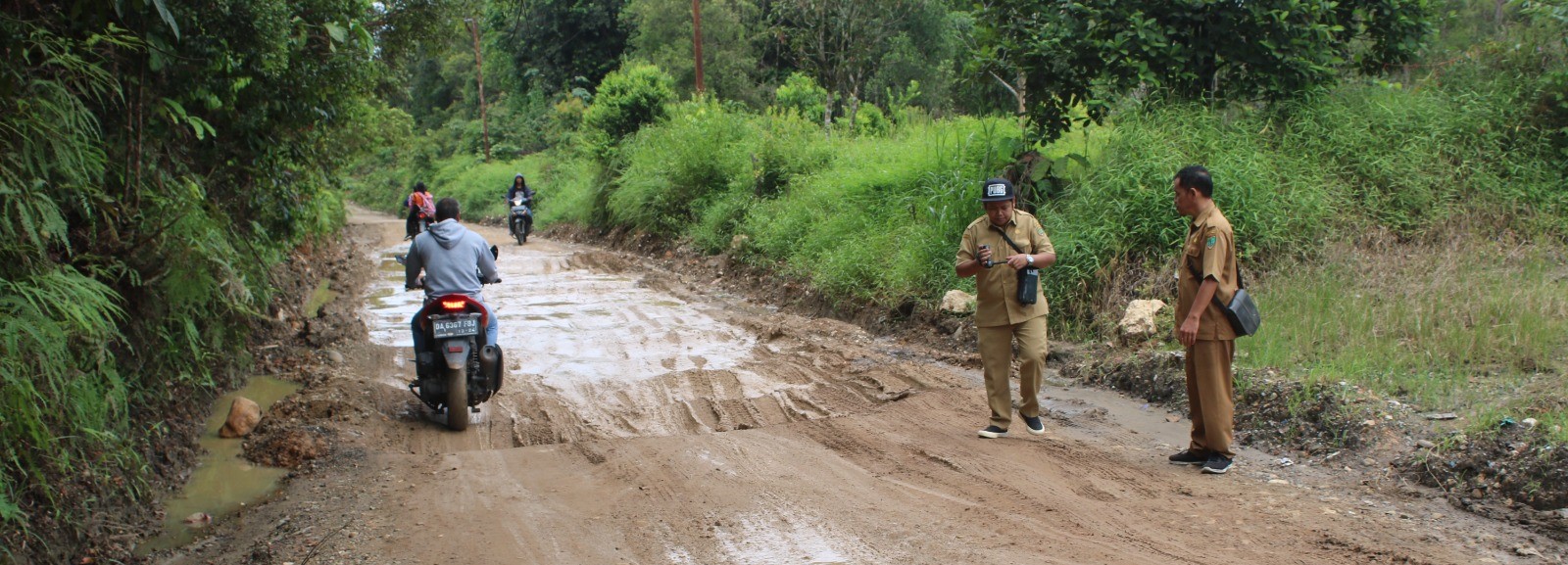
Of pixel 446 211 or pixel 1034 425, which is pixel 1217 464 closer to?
pixel 1034 425

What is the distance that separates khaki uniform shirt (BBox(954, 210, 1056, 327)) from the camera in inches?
247

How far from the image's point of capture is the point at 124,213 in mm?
5906


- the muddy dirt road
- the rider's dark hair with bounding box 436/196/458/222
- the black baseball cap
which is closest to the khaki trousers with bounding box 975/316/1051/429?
the muddy dirt road

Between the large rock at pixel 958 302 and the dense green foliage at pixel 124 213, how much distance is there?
5.70 m

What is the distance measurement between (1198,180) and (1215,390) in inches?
45.5

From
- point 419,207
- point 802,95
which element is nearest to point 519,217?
point 419,207

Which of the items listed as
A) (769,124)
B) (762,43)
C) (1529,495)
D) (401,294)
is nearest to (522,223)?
(769,124)

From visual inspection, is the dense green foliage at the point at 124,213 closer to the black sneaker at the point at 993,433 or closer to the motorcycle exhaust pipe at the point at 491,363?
the motorcycle exhaust pipe at the point at 491,363

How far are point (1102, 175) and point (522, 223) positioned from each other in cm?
1560

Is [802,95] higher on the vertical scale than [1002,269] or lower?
higher

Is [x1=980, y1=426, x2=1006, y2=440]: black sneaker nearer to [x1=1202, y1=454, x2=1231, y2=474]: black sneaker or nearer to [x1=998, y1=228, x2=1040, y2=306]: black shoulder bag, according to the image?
[x1=998, y1=228, x2=1040, y2=306]: black shoulder bag

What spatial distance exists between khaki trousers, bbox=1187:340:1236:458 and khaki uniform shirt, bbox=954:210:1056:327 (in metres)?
1.02

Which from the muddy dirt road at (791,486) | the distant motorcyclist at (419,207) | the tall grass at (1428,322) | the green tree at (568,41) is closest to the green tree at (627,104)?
the distant motorcyclist at (419,207)

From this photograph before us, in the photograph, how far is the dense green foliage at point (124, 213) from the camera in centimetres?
432
